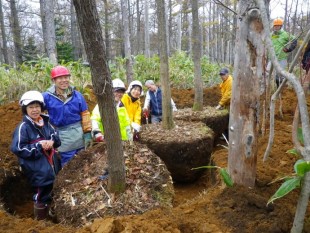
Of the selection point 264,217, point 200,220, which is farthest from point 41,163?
point 264,217

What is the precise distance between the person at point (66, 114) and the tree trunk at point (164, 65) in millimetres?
1370

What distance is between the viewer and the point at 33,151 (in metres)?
3.10

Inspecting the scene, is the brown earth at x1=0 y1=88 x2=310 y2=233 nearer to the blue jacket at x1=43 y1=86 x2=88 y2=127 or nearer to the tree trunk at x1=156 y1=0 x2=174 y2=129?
the blue jacket at x1=43 y1=86 x2=88 y2=127

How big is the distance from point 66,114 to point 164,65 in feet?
5.49

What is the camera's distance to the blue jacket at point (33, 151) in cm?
309

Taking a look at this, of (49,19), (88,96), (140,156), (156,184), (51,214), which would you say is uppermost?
(49,19)

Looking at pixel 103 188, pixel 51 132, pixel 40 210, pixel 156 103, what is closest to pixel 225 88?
pixel 156 103

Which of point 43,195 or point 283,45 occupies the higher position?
point 283,45

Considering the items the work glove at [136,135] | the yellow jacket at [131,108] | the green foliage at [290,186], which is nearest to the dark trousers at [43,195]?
the work glove at [136,135]

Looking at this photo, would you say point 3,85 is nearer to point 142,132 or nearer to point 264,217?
point 142,132

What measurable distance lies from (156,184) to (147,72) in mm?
8033

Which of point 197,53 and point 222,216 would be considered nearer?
point 222,216

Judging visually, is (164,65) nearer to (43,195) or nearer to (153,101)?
(153,101)

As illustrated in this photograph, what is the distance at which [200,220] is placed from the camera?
200cm
